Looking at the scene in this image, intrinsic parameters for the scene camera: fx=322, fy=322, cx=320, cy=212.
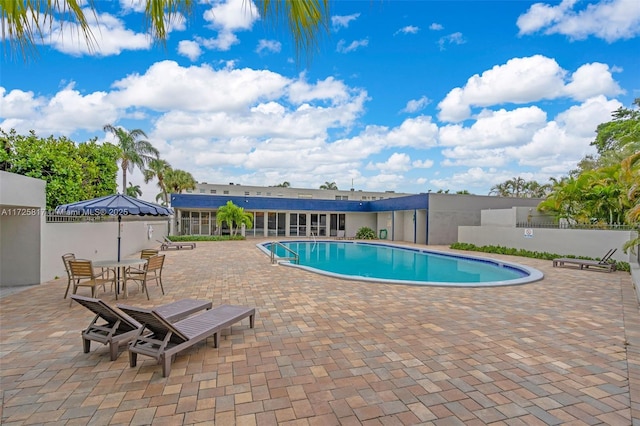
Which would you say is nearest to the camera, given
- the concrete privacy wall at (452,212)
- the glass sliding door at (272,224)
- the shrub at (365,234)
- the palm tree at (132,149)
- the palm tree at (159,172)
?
the concrete privacy wall at (452,212)

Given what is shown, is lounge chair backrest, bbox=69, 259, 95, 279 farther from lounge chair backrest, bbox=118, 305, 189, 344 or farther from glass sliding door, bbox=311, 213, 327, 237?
glass sliding door, bbox=311, 213, 327, 237

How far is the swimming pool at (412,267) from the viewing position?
9.63 metres

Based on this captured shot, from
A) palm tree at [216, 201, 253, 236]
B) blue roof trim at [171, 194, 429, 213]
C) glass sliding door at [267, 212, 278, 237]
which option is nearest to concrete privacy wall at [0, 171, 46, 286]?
palm tree at [216, 201, 253, 236]

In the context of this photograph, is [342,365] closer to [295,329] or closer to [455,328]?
[295,329]

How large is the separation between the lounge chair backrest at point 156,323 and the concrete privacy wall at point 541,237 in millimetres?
14353

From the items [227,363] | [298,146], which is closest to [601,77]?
[227,363]

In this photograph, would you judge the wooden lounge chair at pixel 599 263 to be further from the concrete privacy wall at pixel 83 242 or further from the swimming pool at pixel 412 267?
the concrete privacy wall at pixel 83 242

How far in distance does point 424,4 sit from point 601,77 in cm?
1541

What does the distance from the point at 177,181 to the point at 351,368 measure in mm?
34904

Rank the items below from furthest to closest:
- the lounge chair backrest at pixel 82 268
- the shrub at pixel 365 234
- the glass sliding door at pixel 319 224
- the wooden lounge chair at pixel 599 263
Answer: the glass sliding door at pixel 319 224
the shrub at pixel 365 234
the wooden lounge chair at pixel 599 263
the lounge chair backrest at pixel 82 268

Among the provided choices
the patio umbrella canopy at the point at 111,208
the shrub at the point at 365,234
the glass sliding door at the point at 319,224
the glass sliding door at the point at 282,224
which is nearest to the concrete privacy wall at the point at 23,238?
the patio umbrella canopy at the point at 111,208

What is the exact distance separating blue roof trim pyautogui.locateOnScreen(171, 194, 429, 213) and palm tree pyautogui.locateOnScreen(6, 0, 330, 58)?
21293 mm

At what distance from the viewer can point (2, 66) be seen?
1114 mm

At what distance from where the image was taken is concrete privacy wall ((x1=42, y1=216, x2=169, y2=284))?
27.4ft
